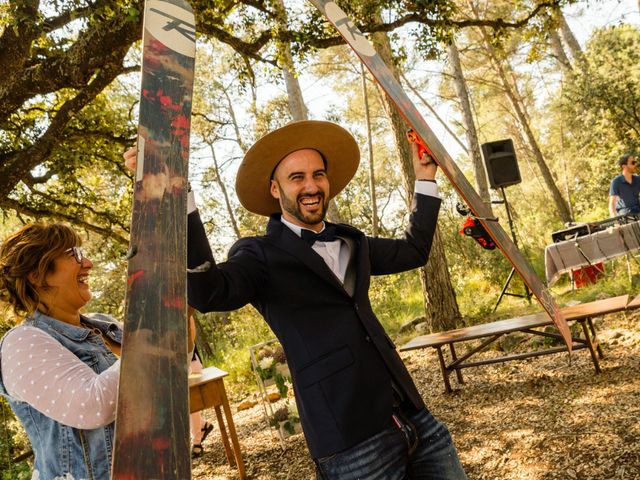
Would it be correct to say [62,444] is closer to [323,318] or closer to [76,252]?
[76,252]

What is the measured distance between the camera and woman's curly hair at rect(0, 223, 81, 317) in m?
1.24

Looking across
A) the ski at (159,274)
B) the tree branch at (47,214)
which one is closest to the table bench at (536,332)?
the ski at (159,274)

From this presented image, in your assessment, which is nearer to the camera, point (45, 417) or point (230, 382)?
point (45, 417)

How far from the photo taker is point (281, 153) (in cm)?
159

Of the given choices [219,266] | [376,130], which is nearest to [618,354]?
[219,266]

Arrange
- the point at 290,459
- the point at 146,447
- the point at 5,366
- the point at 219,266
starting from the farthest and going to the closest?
1. the point at 290,459
2. the point at 219,266
3. the point at 5,366
4. the point at 146,447

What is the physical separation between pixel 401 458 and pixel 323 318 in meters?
0.41

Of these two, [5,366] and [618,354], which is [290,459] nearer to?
[618,354]

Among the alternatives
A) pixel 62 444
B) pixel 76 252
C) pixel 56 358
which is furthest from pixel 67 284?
pixel 62 444

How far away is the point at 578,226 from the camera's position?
270 inches

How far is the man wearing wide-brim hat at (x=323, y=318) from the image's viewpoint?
1.25m

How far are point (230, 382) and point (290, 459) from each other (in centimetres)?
411

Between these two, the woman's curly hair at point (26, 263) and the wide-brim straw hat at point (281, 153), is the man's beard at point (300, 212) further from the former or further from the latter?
the woman's curly hair at point (26, 263)

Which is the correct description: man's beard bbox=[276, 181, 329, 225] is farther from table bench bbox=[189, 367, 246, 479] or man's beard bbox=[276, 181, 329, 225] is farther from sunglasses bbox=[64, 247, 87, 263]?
table bench bbox=[189, 367, 246, 479]
